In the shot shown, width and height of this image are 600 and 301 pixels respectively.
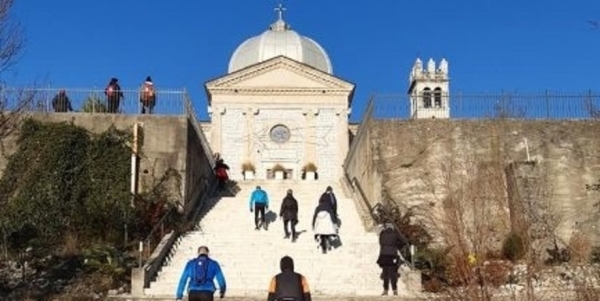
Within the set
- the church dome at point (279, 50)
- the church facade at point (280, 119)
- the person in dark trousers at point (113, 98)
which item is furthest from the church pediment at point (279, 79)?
the person in dark trousers at point (113, 98)

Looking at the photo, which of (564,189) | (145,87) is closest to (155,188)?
(145,87)

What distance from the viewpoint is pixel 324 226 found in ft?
69.2

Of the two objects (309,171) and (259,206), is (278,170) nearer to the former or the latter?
(309,171)

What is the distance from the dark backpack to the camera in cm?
1226

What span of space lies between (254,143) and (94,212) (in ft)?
69.4

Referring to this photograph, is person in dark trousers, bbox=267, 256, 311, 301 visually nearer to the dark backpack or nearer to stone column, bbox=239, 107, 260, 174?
the dark backpack

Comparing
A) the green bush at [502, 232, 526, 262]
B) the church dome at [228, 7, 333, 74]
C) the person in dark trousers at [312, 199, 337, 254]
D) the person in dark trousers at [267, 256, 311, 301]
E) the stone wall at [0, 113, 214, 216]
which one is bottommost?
the person in dark trousers at [267, 256, 311, 301]

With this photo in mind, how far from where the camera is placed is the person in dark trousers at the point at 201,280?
40.0ft

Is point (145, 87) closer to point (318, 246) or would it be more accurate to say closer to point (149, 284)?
point (318, 246)

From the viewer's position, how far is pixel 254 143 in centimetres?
4422

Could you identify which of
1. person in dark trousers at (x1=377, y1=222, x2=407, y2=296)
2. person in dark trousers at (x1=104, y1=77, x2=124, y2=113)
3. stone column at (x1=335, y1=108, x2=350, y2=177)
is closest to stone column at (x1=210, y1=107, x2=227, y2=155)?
stone column at (x1=335, y1=108, x2=350, y2=177)

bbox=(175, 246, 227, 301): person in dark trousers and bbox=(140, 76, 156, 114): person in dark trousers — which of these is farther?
bbox=(140, 76, 156, 114): person in dark trousers

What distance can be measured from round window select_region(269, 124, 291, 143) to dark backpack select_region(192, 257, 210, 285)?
32.1 meters

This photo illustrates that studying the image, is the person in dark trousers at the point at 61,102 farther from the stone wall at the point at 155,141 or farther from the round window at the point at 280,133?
the round window at the point at 280,133
